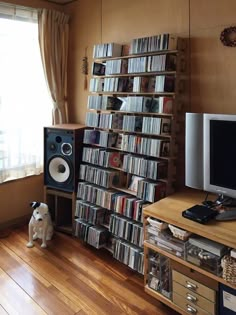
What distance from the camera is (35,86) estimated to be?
2896 millimetres

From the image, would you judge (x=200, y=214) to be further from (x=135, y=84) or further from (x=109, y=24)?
(x=109, y=24)

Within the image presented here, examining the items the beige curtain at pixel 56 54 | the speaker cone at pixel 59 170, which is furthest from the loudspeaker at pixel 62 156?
the beige curtain at pixel 56 54

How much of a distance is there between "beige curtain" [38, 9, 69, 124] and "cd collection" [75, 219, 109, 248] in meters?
1.13

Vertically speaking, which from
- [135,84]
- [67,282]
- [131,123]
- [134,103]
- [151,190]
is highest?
[135,84]

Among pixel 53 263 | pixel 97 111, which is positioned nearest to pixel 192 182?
pixel 97 111

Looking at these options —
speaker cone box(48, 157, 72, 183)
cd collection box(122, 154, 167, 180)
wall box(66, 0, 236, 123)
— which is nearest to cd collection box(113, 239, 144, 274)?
cd collection box(122, 154, 167, 180)

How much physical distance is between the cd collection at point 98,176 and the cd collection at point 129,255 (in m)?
0.46

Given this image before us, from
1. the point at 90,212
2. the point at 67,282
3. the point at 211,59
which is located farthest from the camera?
the point at 90,212

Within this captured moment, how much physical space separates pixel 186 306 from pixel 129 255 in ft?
1.96

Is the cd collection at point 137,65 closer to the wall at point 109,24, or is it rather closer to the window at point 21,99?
the wall at point 109,24

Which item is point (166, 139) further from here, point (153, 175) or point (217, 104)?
point (217, 104)

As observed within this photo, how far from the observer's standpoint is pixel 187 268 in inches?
65.2

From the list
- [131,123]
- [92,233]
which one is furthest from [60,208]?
[131,123]

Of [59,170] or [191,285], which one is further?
[59,170]
